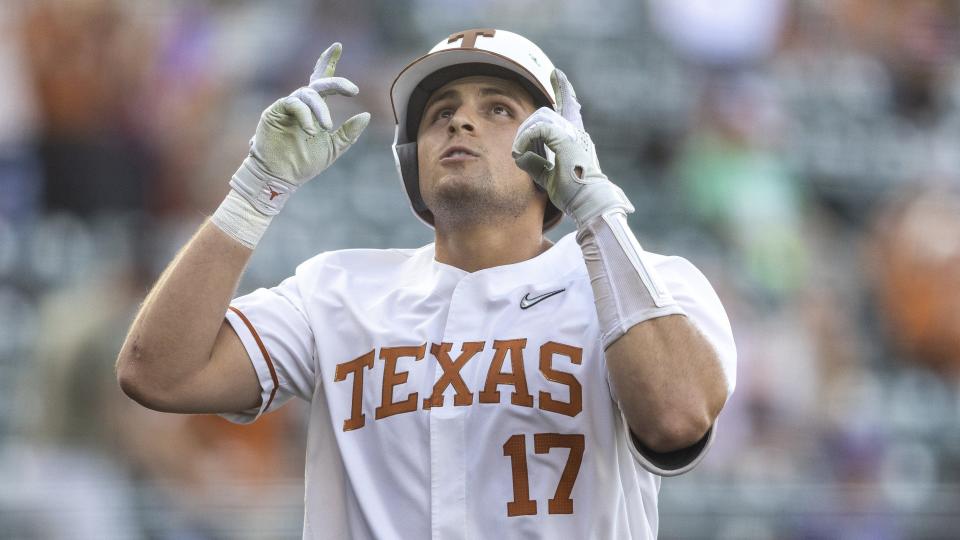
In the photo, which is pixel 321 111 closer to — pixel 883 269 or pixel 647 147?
pixel 647 147

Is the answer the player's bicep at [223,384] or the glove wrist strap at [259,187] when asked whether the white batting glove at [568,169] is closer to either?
the glove wrist strap at [259,187]

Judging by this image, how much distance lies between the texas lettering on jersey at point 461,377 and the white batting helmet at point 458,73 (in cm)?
58

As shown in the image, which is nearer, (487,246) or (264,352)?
(264,352)

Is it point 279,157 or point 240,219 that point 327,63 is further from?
point 240,219

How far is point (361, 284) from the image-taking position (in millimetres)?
3127

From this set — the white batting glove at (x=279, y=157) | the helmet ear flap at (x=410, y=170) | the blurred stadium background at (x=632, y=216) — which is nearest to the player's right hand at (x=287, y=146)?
the white batting glove at (x=279, y=157)

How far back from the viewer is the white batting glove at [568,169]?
108 inches

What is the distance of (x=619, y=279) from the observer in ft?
8.71

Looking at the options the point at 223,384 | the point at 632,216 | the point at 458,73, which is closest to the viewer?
the point at 223,384

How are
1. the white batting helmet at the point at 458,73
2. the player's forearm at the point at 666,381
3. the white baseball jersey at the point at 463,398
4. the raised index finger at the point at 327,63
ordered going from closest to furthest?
the player's forearm at the point at 666,381
the white baseball jersey at the point at 463,398
the raised index finger at the point at 327,63
the white batting helmet at the point at 458,73

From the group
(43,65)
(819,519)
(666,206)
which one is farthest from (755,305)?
(43,65)

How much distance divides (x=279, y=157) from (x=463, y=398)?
0.67 metres

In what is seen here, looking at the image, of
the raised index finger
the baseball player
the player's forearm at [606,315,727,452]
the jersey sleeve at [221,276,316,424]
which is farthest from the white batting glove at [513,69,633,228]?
the jersey sleeve at [221,276,316,424]

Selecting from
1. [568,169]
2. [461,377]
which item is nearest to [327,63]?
[568,169]
